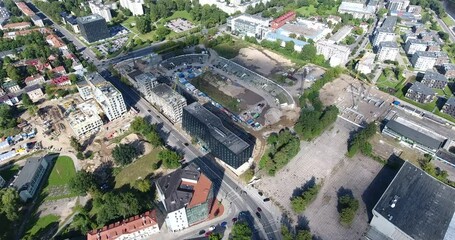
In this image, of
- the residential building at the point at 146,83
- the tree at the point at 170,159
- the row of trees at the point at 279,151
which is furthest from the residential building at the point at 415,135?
the residential building at the point at 146,83

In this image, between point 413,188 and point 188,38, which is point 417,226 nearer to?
point 413,188

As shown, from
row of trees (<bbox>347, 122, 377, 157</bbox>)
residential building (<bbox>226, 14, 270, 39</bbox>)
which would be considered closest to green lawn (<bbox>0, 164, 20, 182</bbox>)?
row of trees (<bbox>347, 122, 377, 157</bbox>)

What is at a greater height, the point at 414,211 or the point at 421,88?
the point at 421,88

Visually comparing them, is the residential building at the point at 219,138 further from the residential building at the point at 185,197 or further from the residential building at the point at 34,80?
the residential building at the point at 34,80

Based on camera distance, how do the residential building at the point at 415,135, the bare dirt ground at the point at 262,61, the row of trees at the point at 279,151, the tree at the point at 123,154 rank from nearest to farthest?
1. the tree at the point at 123,154
2. the row of trees at the point at 279,151
3. the residential building at the point at 415,135
4. the bare dirt ground at the point at 262,61

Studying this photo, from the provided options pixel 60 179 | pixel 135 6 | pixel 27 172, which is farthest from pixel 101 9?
pixel 60 179

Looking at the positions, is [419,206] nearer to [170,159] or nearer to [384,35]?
[170,159]
